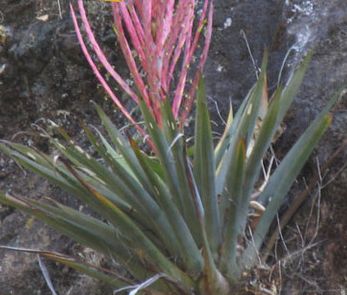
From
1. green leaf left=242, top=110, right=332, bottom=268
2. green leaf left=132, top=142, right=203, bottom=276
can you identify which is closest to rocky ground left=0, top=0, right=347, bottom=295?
green leaf left=242, top=110, right=332, bottom=268

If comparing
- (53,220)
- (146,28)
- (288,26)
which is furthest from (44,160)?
(288,26)

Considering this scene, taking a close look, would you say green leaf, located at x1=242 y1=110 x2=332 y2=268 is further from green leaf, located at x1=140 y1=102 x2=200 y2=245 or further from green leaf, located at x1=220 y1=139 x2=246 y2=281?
green leaf, located at x1=140 y1=102 x2=200 y2=245

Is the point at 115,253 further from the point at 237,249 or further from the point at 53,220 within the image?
the point at 237,249

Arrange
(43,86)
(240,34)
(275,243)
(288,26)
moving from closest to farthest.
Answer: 1. (275,243)
2. (288,26)
3. (240,34)
4. (43,86)

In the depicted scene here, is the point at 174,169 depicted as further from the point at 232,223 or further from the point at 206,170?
the point at 232,223

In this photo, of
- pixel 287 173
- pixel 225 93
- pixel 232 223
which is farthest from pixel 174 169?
pixel 225 93

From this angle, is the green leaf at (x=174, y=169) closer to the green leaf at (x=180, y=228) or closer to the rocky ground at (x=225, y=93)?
the green leaf at (x=180, y=228)
